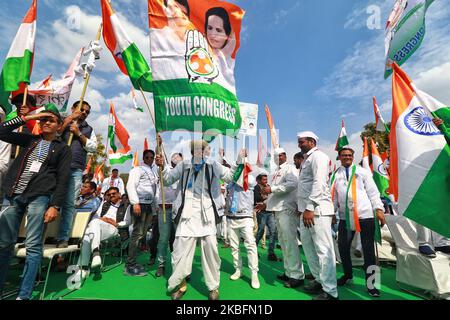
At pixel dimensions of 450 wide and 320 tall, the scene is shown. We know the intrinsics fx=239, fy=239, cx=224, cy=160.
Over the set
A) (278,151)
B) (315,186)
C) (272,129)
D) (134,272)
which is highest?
(272,129)

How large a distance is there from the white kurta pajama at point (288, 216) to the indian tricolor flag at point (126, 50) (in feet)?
9.60

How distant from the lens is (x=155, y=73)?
3.44 meters

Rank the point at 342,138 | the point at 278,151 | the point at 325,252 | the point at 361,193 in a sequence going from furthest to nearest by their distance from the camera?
the point at 342,138 → the point at 278,151 → the point at 361,193 → the point at 325,252

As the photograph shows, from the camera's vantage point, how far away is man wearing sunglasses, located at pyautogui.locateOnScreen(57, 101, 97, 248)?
140 inches

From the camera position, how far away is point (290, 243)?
4.18 metres

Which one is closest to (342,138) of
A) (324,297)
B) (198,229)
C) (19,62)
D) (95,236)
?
(324,297)

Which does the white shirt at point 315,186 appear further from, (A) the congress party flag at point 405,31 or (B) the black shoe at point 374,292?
(A) the congress party flag at point 405,31

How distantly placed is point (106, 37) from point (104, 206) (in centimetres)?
372

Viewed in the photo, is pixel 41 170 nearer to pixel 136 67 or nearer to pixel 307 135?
pixel 136 67

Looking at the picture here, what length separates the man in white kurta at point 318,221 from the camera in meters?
3.34

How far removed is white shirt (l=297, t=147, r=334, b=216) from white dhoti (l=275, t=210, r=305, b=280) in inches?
22.7

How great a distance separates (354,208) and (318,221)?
2.89 feet

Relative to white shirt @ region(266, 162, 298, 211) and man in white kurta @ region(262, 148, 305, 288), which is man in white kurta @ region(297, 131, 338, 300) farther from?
white shirt @ region(266, 162, 298, 211)

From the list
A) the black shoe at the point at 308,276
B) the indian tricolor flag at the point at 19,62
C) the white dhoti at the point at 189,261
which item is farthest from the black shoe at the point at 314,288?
the indian tricolor flag at the point at 19,62
